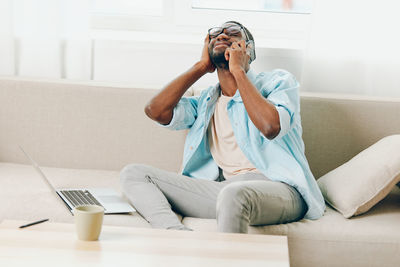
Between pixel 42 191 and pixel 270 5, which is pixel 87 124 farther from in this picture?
Answer: pixel 270 5

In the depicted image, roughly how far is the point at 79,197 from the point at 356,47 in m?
1.45

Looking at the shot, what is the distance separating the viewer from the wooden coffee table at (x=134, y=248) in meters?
1.32

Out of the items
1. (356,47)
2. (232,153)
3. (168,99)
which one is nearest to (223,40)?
(168,99)

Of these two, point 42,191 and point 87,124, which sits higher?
point 87,124

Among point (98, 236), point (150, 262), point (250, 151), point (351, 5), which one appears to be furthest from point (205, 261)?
point (351, 5)

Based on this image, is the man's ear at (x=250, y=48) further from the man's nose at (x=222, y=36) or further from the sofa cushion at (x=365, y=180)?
the sofa cushion at (x=365, y=180)

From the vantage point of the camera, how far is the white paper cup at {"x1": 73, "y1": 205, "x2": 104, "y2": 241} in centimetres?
140

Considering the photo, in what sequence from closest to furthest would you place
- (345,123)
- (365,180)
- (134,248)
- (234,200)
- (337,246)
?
1. (134,248)
2. (234,200)
3. (337,246)
4. (365,180)
5. (345,123)

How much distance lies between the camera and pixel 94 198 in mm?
2057

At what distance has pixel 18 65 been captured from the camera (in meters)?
2.83

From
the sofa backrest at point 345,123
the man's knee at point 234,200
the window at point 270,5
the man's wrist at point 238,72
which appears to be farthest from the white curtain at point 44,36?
the man's knee at point 234,200

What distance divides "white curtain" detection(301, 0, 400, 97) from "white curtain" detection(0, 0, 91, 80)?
1.07 meters

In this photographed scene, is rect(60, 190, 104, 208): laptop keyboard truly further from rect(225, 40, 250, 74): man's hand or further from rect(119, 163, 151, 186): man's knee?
rect(225, 40, 250, 74): man's hand

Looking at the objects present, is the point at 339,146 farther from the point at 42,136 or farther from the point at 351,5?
the point at 42,136
